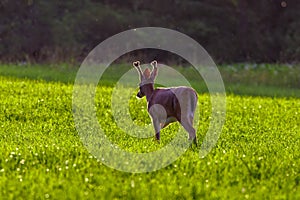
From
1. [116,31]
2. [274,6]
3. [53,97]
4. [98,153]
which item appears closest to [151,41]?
[116,31]

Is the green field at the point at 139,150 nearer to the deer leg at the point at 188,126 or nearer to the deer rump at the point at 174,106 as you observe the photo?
the deer leg at the point at 188,126

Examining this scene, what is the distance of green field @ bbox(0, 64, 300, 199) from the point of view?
6.90m

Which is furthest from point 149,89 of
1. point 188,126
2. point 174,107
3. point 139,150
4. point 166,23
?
point 166,23

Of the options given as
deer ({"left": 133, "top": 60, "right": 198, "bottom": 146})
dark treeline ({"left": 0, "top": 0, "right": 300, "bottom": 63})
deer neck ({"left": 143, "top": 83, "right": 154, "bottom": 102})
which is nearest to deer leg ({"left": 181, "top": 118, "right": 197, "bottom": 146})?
deer ({"left": 133, "top": 60, "right": 198, "bottom": 146})

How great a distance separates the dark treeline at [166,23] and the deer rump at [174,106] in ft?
82.1

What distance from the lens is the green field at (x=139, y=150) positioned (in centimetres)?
690

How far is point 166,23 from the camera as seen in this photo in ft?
121

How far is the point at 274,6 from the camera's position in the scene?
37.6m

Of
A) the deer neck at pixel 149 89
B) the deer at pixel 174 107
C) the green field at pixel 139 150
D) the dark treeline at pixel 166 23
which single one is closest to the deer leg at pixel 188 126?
the deer at pixel 174 107

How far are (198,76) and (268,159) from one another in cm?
1802

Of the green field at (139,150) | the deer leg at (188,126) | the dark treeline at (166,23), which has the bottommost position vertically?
the green field at (139,150)

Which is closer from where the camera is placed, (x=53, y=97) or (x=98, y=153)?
(x=98, y=153)

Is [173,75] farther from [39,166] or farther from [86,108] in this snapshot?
[39,166]

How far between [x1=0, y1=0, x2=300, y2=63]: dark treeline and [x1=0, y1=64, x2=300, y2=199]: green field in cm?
1929
